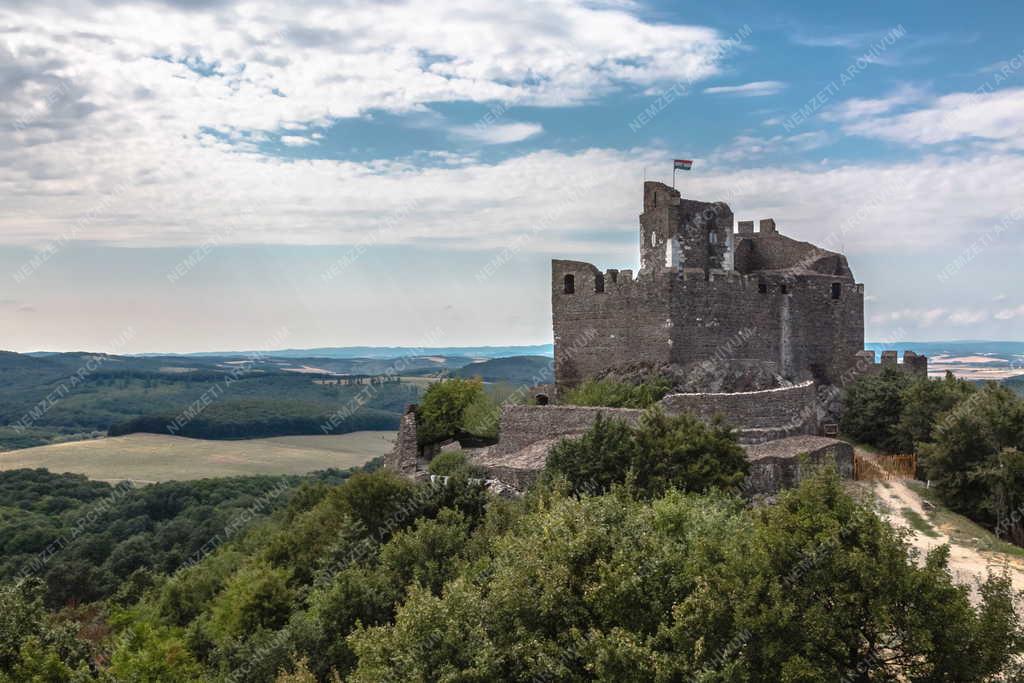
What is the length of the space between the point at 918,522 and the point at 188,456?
108238 millimetres

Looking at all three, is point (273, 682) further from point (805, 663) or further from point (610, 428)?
point (805, 663)

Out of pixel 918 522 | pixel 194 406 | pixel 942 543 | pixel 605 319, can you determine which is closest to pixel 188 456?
pixel 194 406

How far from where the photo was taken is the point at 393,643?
645 inches

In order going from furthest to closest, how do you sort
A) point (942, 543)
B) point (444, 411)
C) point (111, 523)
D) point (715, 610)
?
point (111, 523) < point (444, 411) < point (942, 543) < point (715, 610)

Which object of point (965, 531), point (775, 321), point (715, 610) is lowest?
point (965, 531)

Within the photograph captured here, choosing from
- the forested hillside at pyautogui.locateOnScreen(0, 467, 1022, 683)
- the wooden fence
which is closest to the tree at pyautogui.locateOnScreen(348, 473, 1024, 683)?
the forested hillside at pyautogui.locateOnScreen(0, 467, 1022, 683)

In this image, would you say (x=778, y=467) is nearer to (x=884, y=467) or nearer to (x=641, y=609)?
(x=884, y=467)

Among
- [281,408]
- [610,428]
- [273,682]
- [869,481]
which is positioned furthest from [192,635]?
[281,408]

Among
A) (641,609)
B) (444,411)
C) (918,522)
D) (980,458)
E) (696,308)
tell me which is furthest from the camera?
(444,411)

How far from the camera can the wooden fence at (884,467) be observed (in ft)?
94.6

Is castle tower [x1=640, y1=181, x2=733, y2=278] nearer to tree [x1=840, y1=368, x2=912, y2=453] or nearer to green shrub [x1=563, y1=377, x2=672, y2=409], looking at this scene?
green shrub [x1=563, y1=377, x2=672, y2=409]

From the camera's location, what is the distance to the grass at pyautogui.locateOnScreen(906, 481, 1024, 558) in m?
22.8

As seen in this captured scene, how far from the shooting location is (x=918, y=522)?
2467cm

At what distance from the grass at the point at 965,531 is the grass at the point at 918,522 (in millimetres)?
325
